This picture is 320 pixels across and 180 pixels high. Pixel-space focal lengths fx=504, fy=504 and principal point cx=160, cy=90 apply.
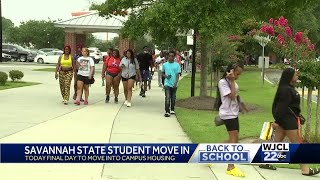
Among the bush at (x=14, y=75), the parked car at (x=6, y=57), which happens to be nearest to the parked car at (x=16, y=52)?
the parked car at (x=6, y=57)

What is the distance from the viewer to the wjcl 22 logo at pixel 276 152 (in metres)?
5.27

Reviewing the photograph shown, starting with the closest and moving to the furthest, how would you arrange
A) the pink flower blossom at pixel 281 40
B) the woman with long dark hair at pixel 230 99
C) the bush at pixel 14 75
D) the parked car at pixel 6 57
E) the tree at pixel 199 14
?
the woman with long dark hair at pixel 230 99 → the pink flower blossom at pixel 281 40 → the tree at pixel 199 14 → the bush at pixel 14 75 → the parked car at pixel 6 57

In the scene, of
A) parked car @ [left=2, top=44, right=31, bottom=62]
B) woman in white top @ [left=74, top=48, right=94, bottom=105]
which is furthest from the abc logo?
parked car @ [left=2, top=44, right=31, bottom=62]

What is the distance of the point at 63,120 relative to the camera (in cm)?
1074

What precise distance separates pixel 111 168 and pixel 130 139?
2.03m

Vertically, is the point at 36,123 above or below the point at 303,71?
below

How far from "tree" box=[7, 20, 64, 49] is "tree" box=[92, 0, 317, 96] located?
2531 inches

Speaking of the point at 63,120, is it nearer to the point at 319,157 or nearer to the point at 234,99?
the point at 234,99

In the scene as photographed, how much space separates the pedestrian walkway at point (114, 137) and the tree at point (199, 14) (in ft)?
7.39

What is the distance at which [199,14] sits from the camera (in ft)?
41.9

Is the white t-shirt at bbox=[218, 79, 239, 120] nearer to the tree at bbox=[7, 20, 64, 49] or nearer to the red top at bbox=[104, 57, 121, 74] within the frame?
the red top at bbox=[104, 57, 121, 74]

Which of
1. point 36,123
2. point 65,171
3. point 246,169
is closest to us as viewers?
point 65,171

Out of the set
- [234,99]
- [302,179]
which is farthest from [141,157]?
[302,179]

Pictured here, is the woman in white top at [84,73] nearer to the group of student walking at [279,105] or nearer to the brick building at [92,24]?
the group of student walking at [279,105]
